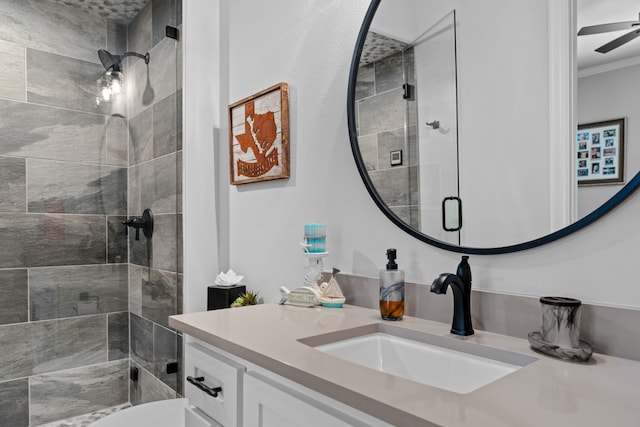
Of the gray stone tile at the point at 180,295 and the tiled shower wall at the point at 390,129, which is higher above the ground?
the tiled shower wall at the point at 390,129

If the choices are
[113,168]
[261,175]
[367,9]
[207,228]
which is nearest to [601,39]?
[367,9]

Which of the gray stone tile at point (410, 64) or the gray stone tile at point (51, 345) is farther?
the gray stone tile at point (51, 345)

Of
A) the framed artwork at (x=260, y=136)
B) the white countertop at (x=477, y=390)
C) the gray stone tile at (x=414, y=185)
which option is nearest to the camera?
the white countertop at (x=477, y=390)

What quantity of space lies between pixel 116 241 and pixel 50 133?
712mm

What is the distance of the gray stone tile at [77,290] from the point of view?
7.88 feet

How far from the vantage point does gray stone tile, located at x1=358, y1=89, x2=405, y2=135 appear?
4.11 ft

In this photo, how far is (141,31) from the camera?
262cm

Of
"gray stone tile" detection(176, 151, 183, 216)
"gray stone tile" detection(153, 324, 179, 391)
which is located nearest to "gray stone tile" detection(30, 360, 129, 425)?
"gray stone tile" detection(153, 324, 179, 391)

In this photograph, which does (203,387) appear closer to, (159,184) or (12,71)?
(159,184)

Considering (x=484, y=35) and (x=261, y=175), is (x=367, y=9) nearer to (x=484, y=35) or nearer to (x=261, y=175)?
(x=484, y=35)

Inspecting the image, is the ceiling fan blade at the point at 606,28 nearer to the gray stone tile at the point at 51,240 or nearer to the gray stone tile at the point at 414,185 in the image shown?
the gray stone tile at the point at 414,185

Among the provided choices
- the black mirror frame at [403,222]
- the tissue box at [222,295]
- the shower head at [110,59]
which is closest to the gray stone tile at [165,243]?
the tissue box at [222,295]

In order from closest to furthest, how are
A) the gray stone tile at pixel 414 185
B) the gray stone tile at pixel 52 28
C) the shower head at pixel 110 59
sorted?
the gray stone tile at pixel 414 185 < the gray stone tile at pixel 52 28 < the shower head at pixel 110 59

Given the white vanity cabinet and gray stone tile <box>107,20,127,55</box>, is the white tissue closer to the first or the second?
→ the white vanity cabinet
